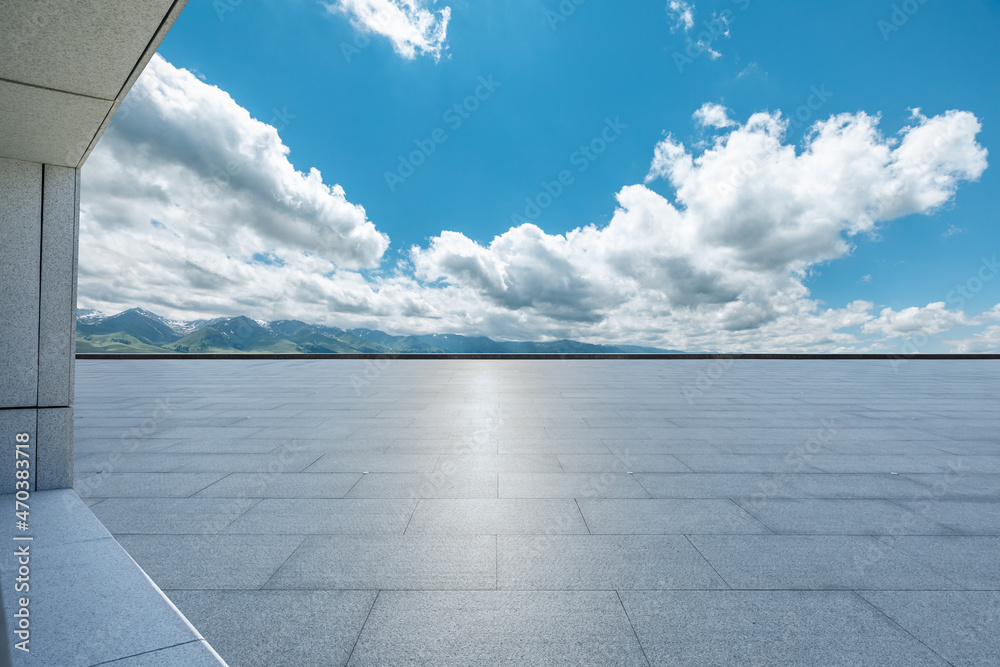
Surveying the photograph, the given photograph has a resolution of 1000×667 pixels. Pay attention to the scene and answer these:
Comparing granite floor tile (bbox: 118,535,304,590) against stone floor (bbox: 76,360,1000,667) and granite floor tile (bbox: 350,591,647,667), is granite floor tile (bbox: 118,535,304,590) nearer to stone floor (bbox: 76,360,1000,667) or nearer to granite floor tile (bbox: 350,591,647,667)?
stone floor (bbox: 76,360,1000,667)

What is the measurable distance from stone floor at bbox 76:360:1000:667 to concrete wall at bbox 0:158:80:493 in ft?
2.75

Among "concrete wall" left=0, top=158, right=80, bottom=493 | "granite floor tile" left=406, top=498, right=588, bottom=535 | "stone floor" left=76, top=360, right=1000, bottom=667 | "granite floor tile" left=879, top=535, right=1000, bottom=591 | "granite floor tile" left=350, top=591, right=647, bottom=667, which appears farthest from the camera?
"concrete wall" left=0, top=158, right=80, bottom=493

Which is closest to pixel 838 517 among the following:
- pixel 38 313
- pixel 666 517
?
pixel 666 517

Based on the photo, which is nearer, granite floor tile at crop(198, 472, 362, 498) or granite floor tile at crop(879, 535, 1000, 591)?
granite floor tile at crop(879, 535, 1000, 591)

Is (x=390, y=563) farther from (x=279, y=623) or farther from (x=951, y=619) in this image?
(x=951, y=619)

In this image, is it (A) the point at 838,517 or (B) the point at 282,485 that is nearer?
(A) the point at 838,517

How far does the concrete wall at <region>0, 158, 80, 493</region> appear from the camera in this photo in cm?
478

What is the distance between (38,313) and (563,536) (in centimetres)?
601

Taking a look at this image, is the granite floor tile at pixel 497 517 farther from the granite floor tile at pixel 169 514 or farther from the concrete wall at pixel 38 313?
the concrete wall at pixel 38 313

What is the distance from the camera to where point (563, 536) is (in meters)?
4.19

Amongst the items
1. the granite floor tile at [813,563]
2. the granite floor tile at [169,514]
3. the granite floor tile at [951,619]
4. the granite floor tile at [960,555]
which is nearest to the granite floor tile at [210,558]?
the granite floor tile at [169,514]

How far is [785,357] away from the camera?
32.6 m

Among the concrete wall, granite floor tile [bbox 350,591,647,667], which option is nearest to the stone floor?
granite floor tile [bbox 350,591,647,667]

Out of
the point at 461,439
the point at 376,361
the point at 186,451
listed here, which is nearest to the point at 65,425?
the point at 186,451
